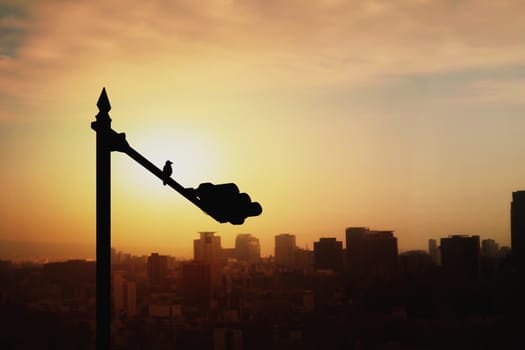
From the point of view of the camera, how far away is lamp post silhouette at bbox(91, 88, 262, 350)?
12.0ft

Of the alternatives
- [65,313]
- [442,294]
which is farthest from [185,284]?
[442,294]

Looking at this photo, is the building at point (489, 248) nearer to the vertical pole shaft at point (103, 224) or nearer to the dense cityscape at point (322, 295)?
the dense cityscape at point (322, 295)

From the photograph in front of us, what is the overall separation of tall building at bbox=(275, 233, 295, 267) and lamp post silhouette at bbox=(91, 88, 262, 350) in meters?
58.8

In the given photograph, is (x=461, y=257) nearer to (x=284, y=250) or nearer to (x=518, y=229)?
(x=518, y=229)

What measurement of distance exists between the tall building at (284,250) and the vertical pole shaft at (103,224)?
59.2m

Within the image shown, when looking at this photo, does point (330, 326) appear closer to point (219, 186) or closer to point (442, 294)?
point (442, 294)

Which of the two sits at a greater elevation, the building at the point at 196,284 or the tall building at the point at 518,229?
the tall building at the point at 518,229

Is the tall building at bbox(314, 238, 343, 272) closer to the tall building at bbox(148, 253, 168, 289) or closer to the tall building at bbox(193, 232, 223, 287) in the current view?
the tall building at bbox(193, 232, 223, 287)

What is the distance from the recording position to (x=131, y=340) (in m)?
44.4

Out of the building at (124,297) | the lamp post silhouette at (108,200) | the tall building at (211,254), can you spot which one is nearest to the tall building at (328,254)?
the tall building at (211,254)

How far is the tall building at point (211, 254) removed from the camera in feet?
185

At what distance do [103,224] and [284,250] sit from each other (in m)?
61.6

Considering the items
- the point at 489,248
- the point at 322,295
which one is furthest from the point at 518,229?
the point at 322,295

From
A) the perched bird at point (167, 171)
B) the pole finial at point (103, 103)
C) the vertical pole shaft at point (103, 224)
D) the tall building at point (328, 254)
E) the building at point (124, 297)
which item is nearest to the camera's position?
the vertical pole shaft at point (103, 224)
